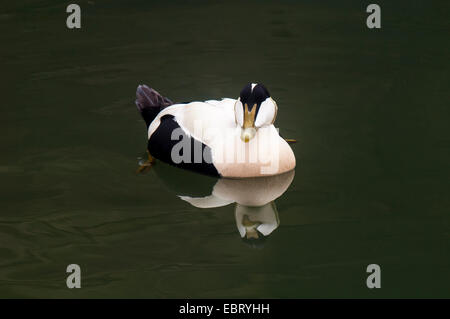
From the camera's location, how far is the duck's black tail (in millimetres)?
7543

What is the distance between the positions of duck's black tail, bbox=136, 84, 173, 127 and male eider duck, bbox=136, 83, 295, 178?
432mm

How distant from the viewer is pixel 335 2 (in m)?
11.3

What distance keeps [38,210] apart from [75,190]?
0.42 m

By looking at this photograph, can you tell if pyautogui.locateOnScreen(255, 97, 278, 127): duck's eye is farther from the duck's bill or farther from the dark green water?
the dark green water

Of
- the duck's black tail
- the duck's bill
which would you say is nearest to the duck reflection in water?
the duck's bill

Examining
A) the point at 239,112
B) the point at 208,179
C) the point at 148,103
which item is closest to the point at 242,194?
the point at 208,179

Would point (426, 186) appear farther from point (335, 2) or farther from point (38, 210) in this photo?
point (335, 2)

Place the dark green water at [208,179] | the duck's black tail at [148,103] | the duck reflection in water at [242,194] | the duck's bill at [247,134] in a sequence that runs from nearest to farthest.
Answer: the dark green water at [208,179] → the duck reflection in water at [242,194] → the duck's bill at [247,134] → the duck's black tail at [148,103]

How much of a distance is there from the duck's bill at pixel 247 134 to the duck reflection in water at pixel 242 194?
0.40 meters

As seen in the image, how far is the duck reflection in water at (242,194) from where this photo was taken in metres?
6.09

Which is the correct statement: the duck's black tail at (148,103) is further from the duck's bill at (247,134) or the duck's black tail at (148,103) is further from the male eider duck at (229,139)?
the duck's bill at (247,134)

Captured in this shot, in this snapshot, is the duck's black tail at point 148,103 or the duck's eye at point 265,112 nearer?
the duck's eye at point 265,112

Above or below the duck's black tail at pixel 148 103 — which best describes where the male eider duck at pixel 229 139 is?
below

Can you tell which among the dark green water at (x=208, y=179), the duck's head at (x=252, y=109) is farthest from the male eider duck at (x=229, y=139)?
the dark green water at (x=208, y=179)
